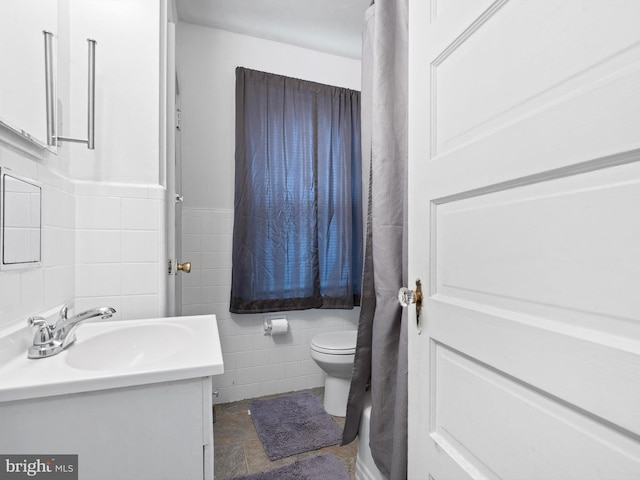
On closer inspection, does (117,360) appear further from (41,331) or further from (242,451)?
(242,451)

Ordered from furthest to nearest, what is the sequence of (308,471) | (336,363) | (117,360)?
1. (336,363)
2. (308,471)
3. (117,360)

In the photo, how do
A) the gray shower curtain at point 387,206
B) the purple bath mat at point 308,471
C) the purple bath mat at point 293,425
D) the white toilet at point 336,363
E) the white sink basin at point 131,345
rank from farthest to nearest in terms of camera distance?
the white toilet at point 336,363
the purple bath mat at point 293,425
the purple bath mat at point 308,471
the gray shower curtain at point 387,206
the white sink basin at point 131,345

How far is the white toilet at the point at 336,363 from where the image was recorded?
1.88 meters

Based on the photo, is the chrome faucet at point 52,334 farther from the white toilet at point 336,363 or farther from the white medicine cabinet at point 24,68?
the white toilet at point 336,363

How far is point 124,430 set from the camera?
0.70 m

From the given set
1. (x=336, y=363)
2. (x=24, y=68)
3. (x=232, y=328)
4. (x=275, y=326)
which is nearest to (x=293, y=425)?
(x=336, y=363)

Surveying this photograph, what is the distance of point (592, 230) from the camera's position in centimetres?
47

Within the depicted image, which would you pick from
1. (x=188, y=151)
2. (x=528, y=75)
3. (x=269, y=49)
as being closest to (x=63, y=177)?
(x=188, y=151)

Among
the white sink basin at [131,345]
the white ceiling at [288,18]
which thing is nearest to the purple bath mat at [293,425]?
the white sink basin at [131,345]

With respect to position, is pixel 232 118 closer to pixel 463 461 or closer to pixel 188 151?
pixel 188 151

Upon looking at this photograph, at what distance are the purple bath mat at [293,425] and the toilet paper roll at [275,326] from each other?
1.52 ft

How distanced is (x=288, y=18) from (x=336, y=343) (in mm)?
2063

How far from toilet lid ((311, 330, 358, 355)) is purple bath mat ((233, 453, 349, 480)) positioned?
0.52 meters

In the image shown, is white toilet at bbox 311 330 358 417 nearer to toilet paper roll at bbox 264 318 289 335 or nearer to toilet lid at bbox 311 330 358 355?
toilet lid at bbox 311 330 358 355
